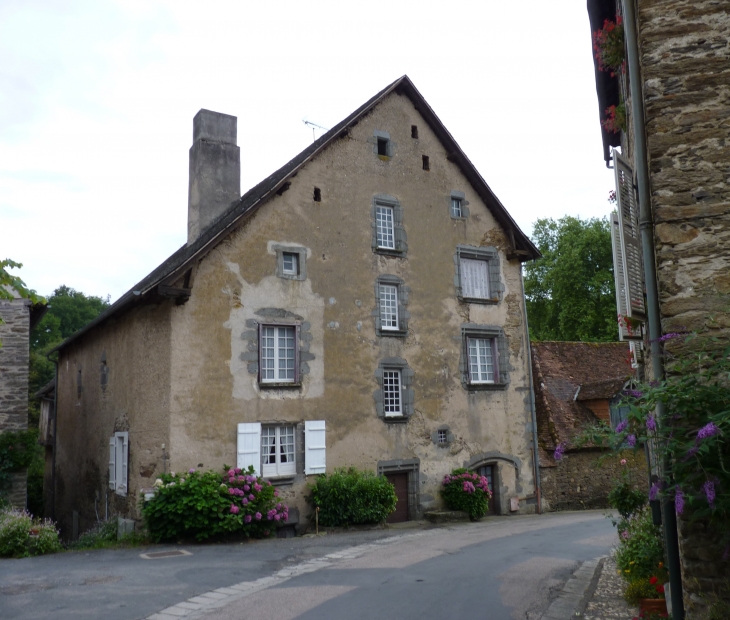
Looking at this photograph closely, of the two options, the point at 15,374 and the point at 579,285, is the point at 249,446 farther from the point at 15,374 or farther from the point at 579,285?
the point at 579,285

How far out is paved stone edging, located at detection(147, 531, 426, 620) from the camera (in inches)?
304

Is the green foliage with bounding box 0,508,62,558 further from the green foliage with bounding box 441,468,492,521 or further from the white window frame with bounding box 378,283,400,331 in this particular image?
the green foliage with bounding box 441,468,492,521

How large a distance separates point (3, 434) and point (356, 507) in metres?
8.66

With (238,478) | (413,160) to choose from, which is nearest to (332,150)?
(413,160)

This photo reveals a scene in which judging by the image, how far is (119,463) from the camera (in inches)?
586

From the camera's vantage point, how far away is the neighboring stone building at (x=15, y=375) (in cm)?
1680

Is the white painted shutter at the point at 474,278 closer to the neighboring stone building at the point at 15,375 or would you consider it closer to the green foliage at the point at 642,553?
the green foliage at the point at 642,553

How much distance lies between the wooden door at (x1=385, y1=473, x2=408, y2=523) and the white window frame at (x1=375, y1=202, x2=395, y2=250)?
5342mm

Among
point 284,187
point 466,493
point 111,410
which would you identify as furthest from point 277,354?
point 466,493

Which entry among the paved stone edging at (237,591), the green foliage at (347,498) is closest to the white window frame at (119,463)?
the green foliage at (347,498)

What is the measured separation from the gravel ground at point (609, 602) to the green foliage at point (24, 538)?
9.27 meters

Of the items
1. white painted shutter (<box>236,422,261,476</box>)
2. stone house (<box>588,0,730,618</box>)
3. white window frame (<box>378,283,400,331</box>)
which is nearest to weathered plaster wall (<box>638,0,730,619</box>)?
stone house (<box>588,0,730,618</box>)

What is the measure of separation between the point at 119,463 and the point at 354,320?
5893mm

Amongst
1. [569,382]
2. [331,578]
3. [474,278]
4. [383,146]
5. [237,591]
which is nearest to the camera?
[237,591]
